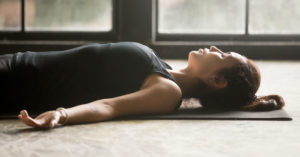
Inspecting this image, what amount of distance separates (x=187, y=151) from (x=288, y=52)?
9.67ft

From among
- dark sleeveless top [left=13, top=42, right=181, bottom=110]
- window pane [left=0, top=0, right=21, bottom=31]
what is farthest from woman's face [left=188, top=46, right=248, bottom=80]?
window pane [left=0, top=0, right=21, bottom=31]

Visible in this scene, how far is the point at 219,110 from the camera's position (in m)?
2.14

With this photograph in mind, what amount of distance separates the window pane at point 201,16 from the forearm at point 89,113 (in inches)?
97.2

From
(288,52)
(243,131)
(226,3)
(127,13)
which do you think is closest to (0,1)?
(127,13)

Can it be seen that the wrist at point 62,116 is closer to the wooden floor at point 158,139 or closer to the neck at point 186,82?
the wooden floor at point 158,139

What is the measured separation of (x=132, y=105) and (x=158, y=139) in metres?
0.33

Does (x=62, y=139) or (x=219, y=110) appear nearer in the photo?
(x=62, y=139)

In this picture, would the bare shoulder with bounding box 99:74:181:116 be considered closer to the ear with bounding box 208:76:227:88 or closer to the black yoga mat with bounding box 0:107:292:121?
the black yoga mat with bounding box 0:107:292:121

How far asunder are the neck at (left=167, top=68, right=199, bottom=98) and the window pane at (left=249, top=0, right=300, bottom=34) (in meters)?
2.30

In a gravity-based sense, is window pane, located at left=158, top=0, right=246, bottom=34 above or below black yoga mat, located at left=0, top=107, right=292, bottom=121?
above

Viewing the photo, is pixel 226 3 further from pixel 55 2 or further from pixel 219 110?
pixel 219 110

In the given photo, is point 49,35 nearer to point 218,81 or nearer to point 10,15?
point 10,15

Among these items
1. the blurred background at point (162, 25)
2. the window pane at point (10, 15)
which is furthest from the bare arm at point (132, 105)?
the window pane at point (10, 15)

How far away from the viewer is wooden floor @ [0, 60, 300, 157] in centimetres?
148
